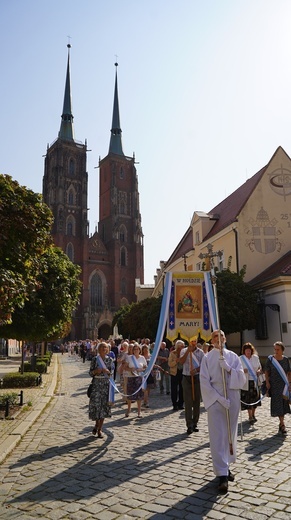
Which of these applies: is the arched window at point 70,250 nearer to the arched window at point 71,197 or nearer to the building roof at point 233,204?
the arched window at point 71,197

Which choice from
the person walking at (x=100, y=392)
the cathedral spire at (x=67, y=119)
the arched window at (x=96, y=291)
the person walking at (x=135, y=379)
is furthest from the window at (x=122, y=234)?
the person walking at (x=100, y=392)

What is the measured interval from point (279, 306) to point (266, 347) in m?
2.94

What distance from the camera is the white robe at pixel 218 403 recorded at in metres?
5.86

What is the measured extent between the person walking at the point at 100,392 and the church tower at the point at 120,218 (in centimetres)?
7251

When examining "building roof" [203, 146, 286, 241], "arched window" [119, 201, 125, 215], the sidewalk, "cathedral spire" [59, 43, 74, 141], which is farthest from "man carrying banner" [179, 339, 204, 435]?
"cathedral spire" [59, 43, 74, 141]

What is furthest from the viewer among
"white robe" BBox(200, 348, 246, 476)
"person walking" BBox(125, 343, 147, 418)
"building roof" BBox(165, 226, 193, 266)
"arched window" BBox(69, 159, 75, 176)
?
"arched window" BBox(69, 159, 75, 176)

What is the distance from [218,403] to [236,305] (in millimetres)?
17304

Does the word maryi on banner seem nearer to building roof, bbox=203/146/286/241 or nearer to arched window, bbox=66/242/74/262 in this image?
building roof, bbox=203/146/286/241

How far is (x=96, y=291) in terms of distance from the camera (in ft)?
272

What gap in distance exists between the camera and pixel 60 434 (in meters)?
9.27

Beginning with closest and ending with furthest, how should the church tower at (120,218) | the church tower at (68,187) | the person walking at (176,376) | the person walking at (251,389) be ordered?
the person walking at (251,389) < the person walking at (176,376) < the church tower at (68,187) < the church tower at (120,218)

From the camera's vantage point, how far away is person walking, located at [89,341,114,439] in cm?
898

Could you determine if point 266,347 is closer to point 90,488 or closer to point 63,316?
point 63,316

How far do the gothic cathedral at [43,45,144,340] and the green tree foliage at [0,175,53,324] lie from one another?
6718 centimetres
